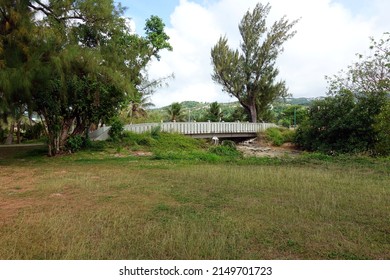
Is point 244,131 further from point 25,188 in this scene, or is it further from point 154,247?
point 154,247

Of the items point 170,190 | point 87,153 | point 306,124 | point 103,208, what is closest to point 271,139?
point 306,124

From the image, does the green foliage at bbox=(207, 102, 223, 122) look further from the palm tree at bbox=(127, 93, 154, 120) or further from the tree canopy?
the tree canopy

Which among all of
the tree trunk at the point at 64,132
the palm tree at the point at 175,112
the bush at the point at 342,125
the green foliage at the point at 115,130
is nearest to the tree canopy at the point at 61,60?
the tree trunk at the point at 64,132

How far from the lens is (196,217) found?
3.97m

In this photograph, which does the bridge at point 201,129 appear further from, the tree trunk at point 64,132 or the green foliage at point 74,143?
the tree trunk at point 64,132

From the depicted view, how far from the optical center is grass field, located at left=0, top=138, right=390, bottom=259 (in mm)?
2977

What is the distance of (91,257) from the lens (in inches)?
110

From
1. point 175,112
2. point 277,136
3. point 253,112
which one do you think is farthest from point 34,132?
point 253,112

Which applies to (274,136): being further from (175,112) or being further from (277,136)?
(175,112)

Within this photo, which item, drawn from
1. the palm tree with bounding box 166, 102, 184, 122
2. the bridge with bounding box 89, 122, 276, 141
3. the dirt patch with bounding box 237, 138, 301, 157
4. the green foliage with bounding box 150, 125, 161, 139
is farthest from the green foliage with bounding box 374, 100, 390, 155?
the palm tree with bounding box 166, 102, 184, 122

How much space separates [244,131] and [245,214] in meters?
19.0

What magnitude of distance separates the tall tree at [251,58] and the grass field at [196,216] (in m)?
20.5

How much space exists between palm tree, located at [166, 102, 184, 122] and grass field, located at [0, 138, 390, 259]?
2390cm

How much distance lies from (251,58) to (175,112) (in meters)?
9.05
